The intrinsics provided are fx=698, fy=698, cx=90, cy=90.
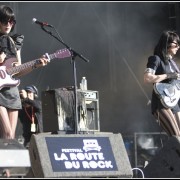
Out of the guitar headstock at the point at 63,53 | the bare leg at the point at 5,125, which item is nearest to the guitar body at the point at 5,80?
the bare leg at the point at 5,125

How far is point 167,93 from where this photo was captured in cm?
720

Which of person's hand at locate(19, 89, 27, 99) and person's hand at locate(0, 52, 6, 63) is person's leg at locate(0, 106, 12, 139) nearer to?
person's hand at locate(0, 52, 6, 63)

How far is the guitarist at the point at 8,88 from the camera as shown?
6211mm

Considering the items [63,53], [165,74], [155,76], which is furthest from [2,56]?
[165,74]

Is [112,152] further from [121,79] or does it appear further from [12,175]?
[121,79]

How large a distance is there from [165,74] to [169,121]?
0.51 m

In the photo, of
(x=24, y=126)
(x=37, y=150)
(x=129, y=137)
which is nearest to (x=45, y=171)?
(x=37, y=150)

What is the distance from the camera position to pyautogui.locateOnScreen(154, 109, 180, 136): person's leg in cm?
710

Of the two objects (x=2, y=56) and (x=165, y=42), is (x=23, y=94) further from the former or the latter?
(x=2, y=56)

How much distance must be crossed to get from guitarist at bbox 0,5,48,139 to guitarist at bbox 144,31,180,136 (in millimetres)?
1348

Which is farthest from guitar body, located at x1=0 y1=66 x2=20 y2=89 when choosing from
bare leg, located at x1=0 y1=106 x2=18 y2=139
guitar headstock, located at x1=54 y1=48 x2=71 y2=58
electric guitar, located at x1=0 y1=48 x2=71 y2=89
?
guitar headstock, located at x1=54 y1=48 x2=71 y2=58

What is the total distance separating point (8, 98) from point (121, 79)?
678cm

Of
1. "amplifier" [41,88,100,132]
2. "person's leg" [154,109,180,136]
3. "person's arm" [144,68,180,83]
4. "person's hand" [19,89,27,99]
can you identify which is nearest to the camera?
"person's leg" [154,109,180,136]

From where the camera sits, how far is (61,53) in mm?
7250
